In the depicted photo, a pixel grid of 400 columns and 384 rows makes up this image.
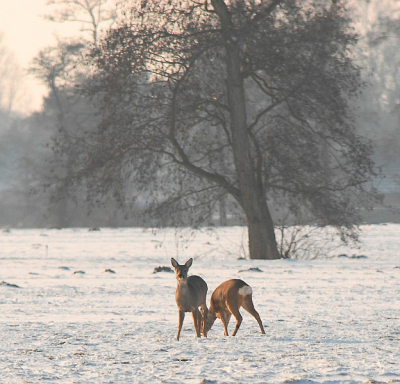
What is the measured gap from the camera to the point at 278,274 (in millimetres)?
19781

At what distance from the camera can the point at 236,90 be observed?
24.9 metres

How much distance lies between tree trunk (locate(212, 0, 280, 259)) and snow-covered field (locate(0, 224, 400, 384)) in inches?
58.5

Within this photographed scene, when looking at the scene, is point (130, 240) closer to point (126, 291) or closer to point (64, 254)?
point (64, 254)

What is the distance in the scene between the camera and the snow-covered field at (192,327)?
7.70 m

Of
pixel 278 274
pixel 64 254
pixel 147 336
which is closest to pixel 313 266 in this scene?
pixel 278 274

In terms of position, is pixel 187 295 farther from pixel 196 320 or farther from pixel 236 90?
pixel 236 90

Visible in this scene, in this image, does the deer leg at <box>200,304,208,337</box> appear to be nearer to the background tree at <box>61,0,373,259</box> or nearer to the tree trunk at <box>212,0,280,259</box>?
the background tree at <box>61,0,373,259</box>

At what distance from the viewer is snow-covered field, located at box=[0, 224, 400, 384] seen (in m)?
7.70

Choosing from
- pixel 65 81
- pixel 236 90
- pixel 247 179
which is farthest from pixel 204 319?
pixel 65 81

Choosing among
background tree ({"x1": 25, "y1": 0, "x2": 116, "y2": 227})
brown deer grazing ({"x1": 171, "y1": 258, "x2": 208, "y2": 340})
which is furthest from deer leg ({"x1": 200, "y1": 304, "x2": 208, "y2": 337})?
background tree ({"x1": 25, "y1": 0, "x2": 116, "y2": 227})

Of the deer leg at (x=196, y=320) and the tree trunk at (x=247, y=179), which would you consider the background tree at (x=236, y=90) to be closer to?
the tree trunk at (x=247, y=179)

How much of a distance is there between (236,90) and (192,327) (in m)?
14.8

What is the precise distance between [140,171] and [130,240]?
523 inches

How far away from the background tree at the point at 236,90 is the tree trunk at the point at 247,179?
0.03 metres
